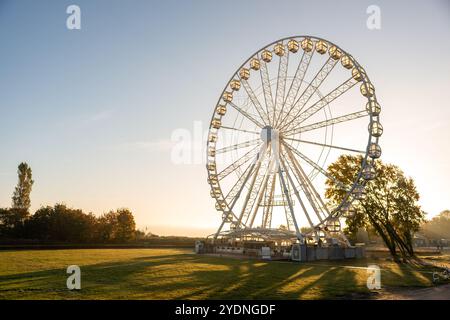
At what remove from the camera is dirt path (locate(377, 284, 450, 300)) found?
16.4 m

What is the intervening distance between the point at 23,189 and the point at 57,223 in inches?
727

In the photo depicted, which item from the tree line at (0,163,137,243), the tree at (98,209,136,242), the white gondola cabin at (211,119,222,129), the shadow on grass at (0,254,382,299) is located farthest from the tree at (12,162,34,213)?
the shadow on grass at (0,254,382,299)

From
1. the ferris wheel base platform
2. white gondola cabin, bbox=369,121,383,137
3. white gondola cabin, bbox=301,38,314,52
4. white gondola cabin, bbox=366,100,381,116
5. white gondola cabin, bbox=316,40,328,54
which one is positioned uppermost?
A: white gondola cabin, bbox=301,38,314,52

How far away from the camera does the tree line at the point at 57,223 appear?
70.1m

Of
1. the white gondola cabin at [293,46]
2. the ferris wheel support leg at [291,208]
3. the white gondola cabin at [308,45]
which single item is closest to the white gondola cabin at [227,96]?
the white gondola cabin at [293,46]

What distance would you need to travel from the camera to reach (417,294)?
690 inches

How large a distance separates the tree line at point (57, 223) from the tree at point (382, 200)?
46146mm

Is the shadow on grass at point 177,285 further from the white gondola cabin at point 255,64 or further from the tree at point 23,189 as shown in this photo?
the tree at point 23,189

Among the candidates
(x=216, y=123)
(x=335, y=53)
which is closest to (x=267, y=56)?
(x=335, y=53)

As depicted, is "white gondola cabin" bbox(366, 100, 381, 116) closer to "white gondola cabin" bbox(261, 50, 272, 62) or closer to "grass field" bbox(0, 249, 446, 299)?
"white gondola cabin" bbox(261, 50, 272, 62)

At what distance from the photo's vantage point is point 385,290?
1852 centimetres
